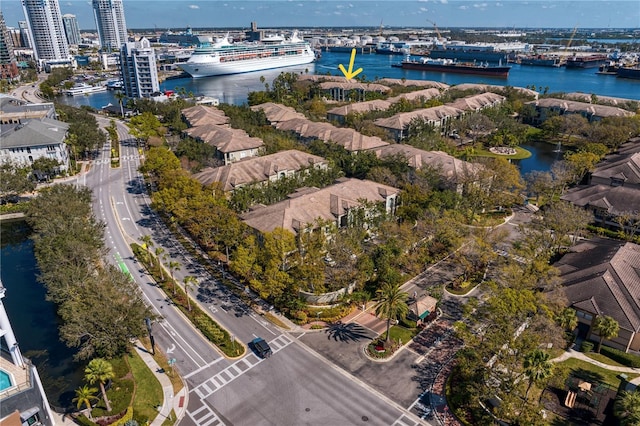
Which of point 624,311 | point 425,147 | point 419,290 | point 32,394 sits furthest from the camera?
point 425,147

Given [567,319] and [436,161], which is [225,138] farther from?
[567,319]

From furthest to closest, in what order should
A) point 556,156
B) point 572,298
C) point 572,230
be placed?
point 556,156, point 572,230, point 572,298

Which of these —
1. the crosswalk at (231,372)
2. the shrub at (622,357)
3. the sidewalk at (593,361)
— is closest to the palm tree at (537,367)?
the sidewalk at (593,361)

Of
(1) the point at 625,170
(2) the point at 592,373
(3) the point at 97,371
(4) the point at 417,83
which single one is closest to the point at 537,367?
(2) the point at 592,373

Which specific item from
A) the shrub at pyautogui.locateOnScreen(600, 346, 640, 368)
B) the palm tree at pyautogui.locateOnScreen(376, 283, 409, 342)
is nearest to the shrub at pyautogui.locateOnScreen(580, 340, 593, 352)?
the shrub at pyautogui.locateOnScreen(600, 346, 640, 368)

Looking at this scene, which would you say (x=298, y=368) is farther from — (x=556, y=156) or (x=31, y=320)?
(x=556, y=156)

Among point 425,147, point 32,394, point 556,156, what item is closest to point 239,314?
point 32,394
